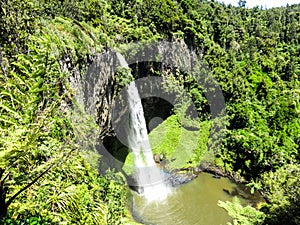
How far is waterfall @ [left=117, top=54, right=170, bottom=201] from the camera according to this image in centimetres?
1229

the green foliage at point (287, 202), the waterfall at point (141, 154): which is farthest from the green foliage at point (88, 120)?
the waterfall at point (141, 154)

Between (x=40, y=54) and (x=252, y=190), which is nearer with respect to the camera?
(x=40, y=54)

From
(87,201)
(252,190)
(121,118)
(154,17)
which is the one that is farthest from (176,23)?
(87,201)

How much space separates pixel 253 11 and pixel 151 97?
43972 millimetres

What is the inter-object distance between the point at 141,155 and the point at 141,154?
5cm

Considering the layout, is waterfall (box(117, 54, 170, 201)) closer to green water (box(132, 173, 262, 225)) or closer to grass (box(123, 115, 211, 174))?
green water (box(132, 173, 262, 225))

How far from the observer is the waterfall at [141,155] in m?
12.4

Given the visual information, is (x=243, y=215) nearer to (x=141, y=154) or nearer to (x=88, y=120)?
(x=141, y=154)

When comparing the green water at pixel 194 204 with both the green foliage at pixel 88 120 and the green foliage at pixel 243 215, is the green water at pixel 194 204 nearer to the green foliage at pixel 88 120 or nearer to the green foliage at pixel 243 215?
the green foliage at pixel 243 215

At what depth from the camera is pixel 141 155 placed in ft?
45.0

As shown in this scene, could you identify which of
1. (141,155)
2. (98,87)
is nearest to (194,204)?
(141,155)

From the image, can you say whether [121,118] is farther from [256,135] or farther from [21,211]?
[21,211]

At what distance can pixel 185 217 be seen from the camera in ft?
34.5

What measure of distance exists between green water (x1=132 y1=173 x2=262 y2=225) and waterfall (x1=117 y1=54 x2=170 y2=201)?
0.65 metres
